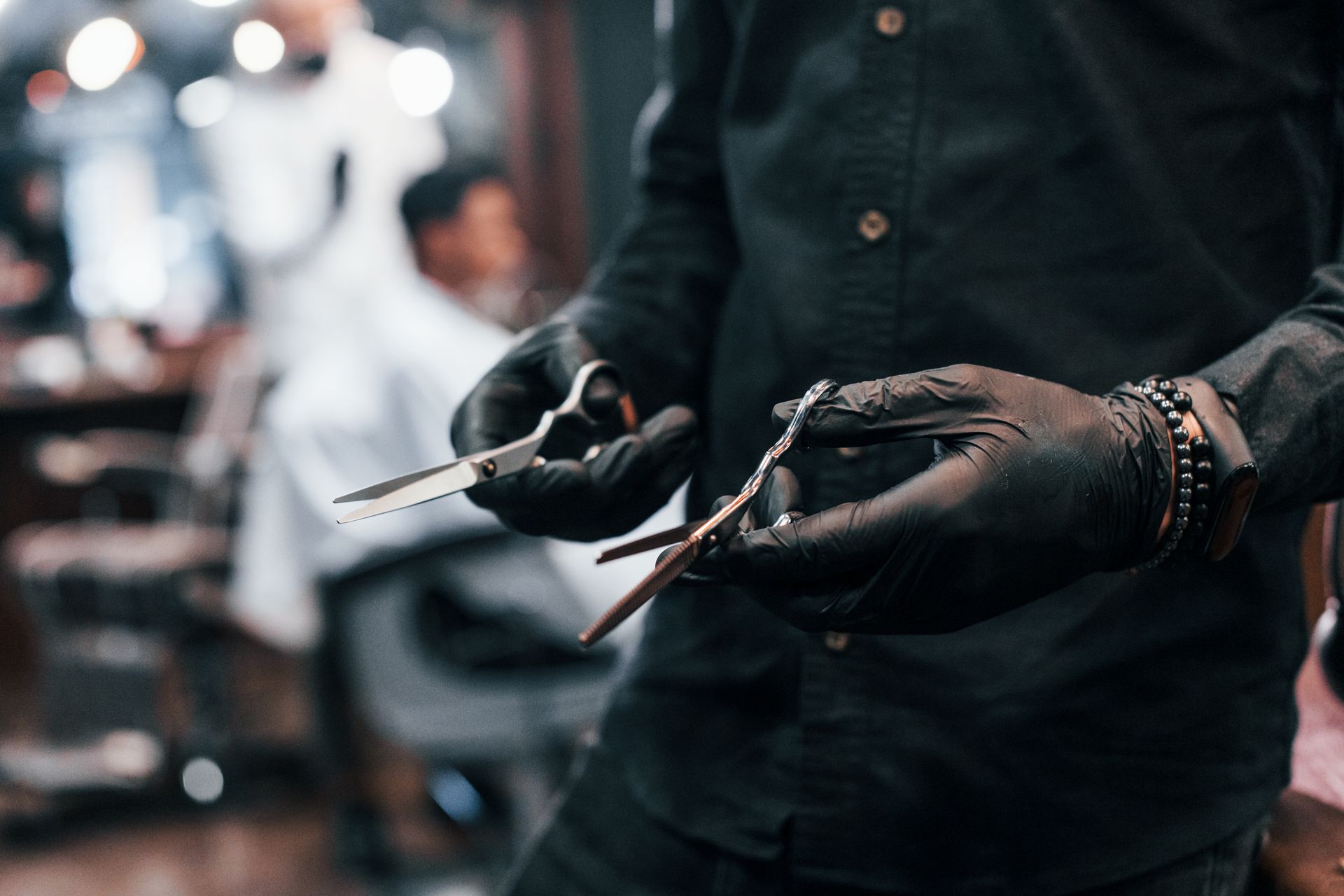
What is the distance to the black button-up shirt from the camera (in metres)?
0.66

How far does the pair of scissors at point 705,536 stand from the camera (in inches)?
20.2

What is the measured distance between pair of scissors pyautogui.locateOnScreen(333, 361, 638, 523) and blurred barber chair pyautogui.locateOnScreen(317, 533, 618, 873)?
1.11m

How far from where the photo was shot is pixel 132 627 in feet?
9.59

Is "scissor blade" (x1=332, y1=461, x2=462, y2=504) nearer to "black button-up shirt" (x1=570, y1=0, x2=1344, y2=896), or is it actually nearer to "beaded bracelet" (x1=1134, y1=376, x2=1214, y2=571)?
"black button-up shirt" (x1=570, y1=0, x2=1344, y2=896)

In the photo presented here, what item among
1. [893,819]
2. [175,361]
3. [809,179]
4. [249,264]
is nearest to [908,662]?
[893,819]

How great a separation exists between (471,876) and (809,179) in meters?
2.27

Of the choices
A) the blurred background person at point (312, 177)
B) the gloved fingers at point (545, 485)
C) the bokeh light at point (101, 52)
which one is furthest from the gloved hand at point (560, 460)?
the bokeh light at point (101, 52)

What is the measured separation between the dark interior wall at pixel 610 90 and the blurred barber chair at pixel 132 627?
300 centimetres

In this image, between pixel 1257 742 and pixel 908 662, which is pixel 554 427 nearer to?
pixel 908 662

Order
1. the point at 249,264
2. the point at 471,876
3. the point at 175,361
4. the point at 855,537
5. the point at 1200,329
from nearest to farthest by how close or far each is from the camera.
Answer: the point at 855,537 → the point at 1200,329 → the point at 471,876 → the point at 249,264 → the point at 175,361

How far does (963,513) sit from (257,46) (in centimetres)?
477

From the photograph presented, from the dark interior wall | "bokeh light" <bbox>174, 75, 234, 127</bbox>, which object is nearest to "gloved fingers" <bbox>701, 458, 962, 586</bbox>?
the dark interior wall

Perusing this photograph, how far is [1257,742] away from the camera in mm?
671

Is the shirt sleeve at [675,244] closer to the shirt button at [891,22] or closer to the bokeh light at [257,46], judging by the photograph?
the shirt button at [891,22]
